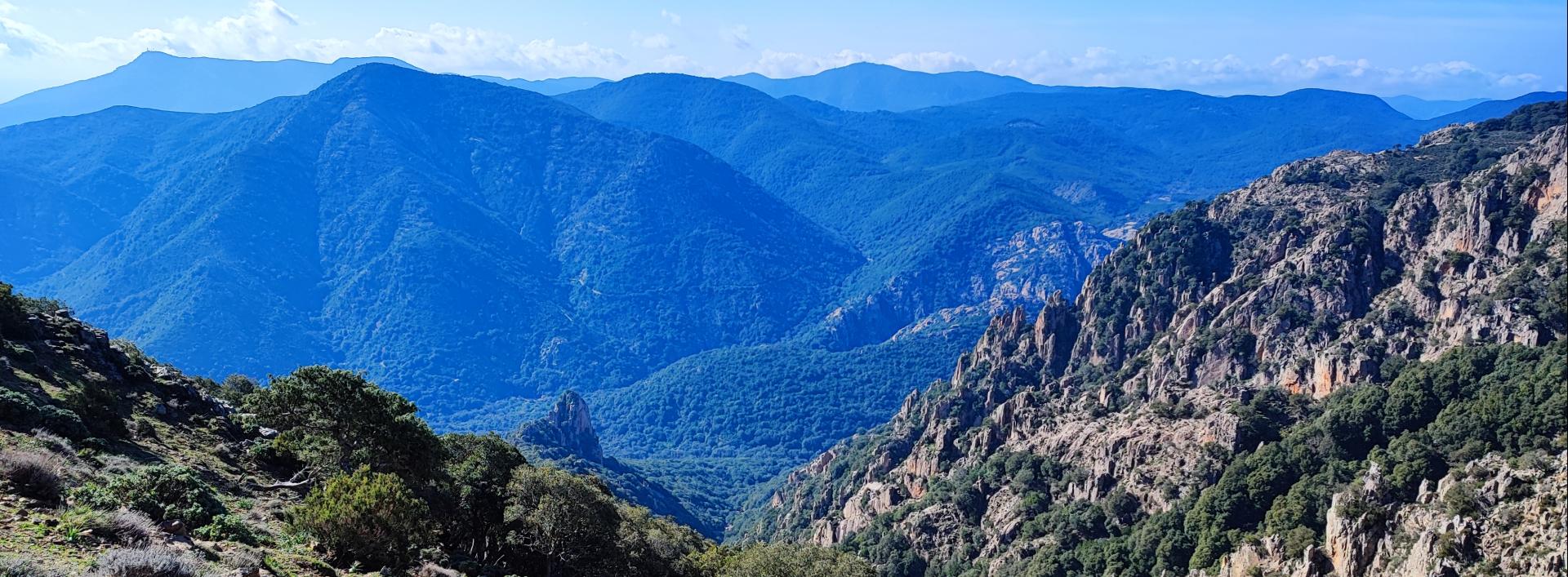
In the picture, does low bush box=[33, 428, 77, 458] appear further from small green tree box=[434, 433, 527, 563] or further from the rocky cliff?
the rocky cliff

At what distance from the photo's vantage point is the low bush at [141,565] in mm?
20609

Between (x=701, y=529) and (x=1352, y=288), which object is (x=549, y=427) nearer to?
(x=701, y=529)

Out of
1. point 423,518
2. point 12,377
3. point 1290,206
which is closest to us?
point 423,518

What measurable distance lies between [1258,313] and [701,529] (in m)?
84.0

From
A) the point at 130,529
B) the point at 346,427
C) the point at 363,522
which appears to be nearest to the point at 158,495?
the point at 130,529

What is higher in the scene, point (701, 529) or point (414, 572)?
point (414, 572)

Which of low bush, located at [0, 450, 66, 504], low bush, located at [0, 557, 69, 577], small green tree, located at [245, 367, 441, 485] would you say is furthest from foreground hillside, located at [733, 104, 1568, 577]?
low bush, located at [0, 450, 66, 504]

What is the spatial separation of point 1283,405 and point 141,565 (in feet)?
309

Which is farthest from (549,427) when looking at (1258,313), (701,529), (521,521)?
(521,521)

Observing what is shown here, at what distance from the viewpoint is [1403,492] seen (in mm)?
64438

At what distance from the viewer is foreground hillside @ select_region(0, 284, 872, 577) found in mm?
24875

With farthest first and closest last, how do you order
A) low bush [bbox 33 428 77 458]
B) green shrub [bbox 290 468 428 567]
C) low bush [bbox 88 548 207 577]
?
low bush [bbox 33 428 77 458], green shrub [bbox 290 468 428 567], low bush [bbox 88 548 207 577]

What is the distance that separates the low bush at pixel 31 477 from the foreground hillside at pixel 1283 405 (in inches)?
2061

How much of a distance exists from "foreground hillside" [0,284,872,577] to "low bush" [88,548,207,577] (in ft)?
0.16
